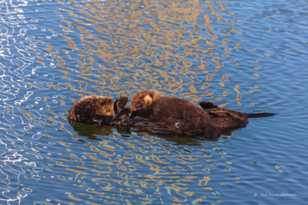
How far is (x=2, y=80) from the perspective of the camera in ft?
45.2

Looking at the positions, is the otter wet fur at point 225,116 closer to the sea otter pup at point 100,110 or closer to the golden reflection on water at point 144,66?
the golden reflection on water at point 144,66

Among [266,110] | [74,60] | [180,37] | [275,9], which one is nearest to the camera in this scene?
[266,110]

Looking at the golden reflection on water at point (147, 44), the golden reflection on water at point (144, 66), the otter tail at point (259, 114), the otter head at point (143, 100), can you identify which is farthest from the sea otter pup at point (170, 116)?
the golden reflection on water at point (147, 44)

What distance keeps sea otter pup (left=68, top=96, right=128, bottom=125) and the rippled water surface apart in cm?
19

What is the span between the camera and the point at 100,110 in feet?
41.3

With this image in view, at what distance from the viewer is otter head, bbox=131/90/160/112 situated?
12539 mm

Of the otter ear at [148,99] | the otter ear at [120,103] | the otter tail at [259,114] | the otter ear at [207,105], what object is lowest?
the otter tail at [259,114]

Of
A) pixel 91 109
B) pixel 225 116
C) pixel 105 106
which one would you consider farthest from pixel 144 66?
pixel 225 116

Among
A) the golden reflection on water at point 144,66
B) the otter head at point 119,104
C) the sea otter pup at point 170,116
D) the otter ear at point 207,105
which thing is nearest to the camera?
the golden reflection on water at point 144,66

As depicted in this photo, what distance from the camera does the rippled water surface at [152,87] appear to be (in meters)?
10.8

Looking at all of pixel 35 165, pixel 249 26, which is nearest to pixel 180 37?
pixel 249 26

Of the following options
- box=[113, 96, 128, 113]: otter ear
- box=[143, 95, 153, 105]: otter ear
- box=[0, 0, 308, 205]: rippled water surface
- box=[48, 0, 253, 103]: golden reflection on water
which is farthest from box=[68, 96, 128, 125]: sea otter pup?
box=[48, 0, 253, 103]: golden reflection on water

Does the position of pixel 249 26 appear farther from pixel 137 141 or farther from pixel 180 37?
pixel 137 141

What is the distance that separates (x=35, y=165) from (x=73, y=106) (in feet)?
5.27
